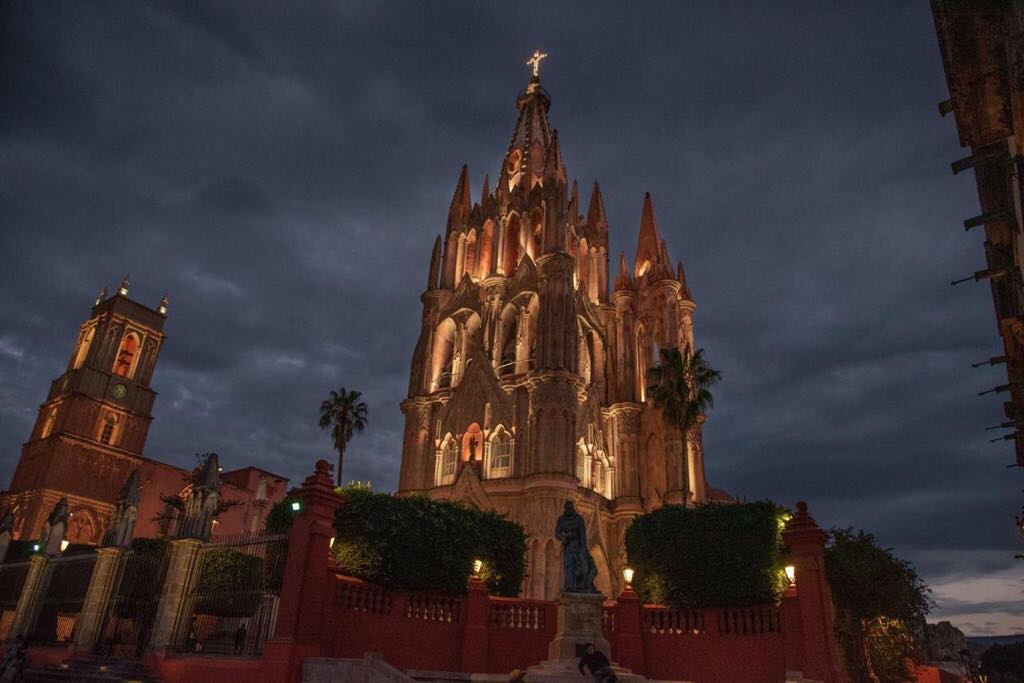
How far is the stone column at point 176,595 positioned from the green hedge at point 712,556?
13.1 meters

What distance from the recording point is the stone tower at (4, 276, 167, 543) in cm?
4452

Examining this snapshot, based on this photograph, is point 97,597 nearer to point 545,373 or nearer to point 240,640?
point 240,640

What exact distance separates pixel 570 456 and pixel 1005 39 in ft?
86.9

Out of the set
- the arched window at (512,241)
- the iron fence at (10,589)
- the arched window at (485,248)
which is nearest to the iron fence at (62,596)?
the iron fence at (10,589)

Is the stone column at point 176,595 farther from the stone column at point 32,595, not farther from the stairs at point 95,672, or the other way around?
the stone column at point 32,595

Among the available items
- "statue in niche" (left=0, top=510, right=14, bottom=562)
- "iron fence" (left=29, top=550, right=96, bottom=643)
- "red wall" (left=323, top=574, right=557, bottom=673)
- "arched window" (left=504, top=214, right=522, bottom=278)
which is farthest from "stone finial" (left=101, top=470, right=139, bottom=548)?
"arched window" (left=504, top=214, right=522, bottom=278)

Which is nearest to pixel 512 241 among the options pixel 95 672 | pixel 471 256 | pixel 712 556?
pixel 471 256

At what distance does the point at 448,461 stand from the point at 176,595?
23861 millimetres

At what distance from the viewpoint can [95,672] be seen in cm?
1517

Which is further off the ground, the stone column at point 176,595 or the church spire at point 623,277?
the church spire at point 623,277

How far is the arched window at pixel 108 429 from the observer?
4919 cm

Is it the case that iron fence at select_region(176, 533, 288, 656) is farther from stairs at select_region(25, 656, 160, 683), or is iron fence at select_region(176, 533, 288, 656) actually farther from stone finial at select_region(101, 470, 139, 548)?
stone finial at select_region(101, 470, 139, 548)

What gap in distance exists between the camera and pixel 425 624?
57.2 feet

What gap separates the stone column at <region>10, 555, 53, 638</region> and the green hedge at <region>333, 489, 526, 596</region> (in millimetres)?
9417
